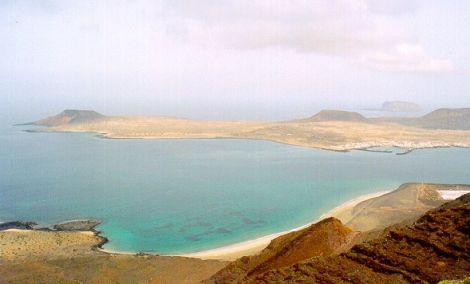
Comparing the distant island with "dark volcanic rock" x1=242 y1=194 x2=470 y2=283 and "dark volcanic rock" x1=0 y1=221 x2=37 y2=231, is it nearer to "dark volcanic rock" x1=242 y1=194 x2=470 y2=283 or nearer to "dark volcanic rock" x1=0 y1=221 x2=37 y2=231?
"dark volcanic rock" x1=0 y1=221 x2=37 y2=231

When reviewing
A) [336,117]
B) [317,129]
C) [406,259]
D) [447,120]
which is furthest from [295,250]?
[447,120]

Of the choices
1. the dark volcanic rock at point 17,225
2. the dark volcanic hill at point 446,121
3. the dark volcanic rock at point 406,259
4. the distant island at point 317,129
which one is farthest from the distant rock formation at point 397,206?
the dark volcanic hill at point 446,121

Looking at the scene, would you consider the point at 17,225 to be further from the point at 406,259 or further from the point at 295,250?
the point at 406,259

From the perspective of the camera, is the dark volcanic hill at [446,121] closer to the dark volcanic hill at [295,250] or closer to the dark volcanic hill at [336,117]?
the dark volcanic hill at [336,117]

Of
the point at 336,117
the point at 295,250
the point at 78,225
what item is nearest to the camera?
the point at 295,250

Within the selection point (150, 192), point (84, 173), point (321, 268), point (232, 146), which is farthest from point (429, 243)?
point (232, 146)

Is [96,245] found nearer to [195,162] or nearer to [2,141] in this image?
[195,162]
